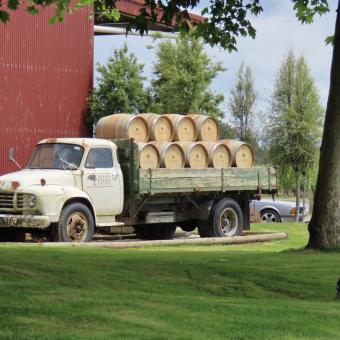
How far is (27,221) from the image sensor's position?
A: 17078mm

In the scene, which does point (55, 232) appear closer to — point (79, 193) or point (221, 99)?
point (79, 193)

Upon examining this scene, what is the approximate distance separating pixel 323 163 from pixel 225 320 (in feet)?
24.8

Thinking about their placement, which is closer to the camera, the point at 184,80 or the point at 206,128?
the point at 206,128

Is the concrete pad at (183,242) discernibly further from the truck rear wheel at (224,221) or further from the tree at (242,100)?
the tree at (242,100)

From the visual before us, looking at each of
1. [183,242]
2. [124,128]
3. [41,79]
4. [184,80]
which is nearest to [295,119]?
[184,80]

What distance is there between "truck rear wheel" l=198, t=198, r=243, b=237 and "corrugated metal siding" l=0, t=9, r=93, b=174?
10.0 metres

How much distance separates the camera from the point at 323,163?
1438cm

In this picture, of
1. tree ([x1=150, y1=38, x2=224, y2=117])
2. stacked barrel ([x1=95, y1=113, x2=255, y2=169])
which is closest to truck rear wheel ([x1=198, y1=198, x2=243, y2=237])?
stacked barrel ([x1=95, y1=113, x2=255, y2=169])

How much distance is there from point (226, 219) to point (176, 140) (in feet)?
7.57

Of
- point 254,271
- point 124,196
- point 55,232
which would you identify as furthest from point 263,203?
point 254,271

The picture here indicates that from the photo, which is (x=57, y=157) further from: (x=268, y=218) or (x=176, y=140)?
(x=268, y=218)

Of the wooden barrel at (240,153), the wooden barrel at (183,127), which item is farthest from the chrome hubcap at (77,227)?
the wooden barrel at (240,153)

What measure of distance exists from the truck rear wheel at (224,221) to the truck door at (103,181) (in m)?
2.74

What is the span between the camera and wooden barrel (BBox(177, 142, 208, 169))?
20453mm
